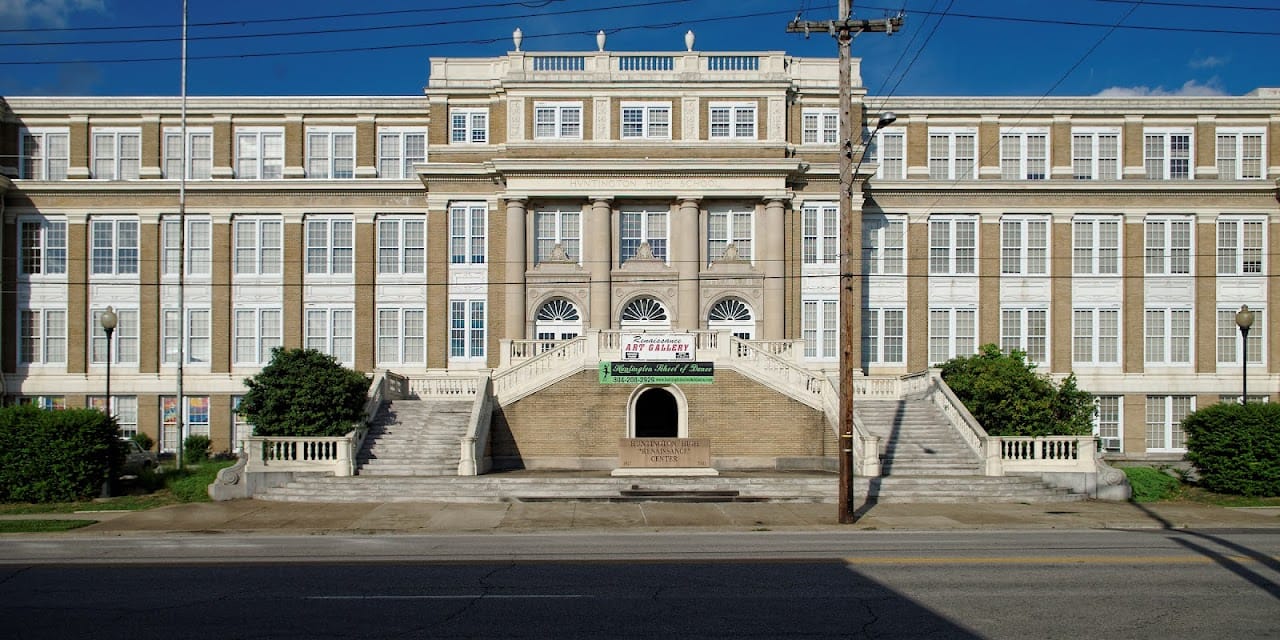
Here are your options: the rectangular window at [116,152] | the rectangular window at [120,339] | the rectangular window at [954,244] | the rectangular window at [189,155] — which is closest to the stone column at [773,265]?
the rectangular window at [954,244]

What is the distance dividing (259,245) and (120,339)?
23.3 feet

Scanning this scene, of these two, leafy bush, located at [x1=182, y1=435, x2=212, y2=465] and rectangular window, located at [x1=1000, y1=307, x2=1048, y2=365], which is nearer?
leafy bush, located at [x1=182, y1=435, x2=212, y2=465]

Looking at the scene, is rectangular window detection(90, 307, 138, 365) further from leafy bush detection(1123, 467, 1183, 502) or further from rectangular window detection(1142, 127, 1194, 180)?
rectangular window detection(1142, 127, 1194, 180)

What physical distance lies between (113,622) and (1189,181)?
4381 cm

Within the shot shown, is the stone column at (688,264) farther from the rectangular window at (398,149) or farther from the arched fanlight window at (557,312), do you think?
the rectangular window at (398,149)

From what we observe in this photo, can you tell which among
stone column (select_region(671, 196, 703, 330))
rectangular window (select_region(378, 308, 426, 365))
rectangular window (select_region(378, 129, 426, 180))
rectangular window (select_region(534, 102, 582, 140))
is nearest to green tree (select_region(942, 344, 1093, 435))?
stone column (select_region(671, 196, 703, 330))

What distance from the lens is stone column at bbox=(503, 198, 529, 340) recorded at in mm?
40188

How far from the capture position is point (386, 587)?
13836mm

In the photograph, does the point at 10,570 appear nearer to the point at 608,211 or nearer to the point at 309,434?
the point at 309,434

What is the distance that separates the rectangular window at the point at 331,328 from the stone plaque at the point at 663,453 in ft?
62.0

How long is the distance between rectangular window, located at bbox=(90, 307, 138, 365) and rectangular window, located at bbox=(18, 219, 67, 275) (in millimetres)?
2697

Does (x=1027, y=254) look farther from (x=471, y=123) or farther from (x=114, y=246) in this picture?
(x=114, y=246)

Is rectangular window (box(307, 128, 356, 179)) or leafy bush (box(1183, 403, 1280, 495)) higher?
rectangular window (box(307, 128, 356, 179))

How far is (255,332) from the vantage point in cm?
4338
